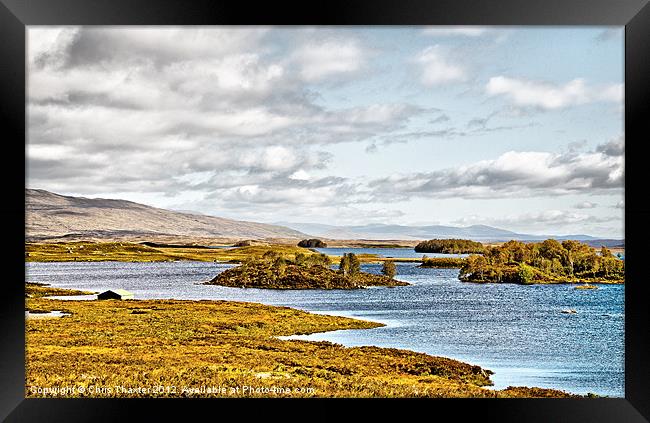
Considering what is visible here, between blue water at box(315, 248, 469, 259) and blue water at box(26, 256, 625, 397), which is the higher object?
blue water at box(315, 248, 469, 259)

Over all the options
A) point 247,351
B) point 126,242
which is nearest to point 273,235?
point 247,351

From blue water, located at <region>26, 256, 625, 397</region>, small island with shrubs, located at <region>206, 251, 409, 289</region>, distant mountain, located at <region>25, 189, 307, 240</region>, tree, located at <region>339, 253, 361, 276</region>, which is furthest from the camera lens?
small island with shrubs, located at <region>206, 251, 409, 289</region>

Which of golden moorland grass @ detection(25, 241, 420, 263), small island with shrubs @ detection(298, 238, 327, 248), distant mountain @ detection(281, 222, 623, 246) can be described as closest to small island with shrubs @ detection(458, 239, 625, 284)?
distant mountain @ detection(281, 222, 623, 246)

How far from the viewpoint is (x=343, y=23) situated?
4031 mm

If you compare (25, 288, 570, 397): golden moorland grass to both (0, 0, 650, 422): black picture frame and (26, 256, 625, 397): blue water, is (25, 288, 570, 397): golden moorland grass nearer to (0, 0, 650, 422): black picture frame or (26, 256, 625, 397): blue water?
(26, 256, 625, 397): blue water

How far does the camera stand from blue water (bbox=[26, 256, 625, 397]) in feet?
29.3

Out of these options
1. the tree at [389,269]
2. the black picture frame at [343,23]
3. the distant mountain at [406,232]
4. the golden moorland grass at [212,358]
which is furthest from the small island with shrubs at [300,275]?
the black picture frame at [343,23]

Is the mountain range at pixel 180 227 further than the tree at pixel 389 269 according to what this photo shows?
No

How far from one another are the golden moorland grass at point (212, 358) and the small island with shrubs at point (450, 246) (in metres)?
1.40

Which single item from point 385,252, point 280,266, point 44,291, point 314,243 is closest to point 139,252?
point 44,291

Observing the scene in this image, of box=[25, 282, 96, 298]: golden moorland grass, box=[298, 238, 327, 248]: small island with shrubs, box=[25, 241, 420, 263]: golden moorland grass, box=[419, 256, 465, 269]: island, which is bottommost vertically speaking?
box=[25, 282, 96, 298]: golden moorland grass

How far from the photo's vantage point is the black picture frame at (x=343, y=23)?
3.82 metres

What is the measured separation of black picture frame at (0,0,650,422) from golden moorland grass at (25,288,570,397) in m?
2.96

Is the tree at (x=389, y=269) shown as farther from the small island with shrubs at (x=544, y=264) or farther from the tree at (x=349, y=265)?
the small island with shrubs at (x=544, y=264)
